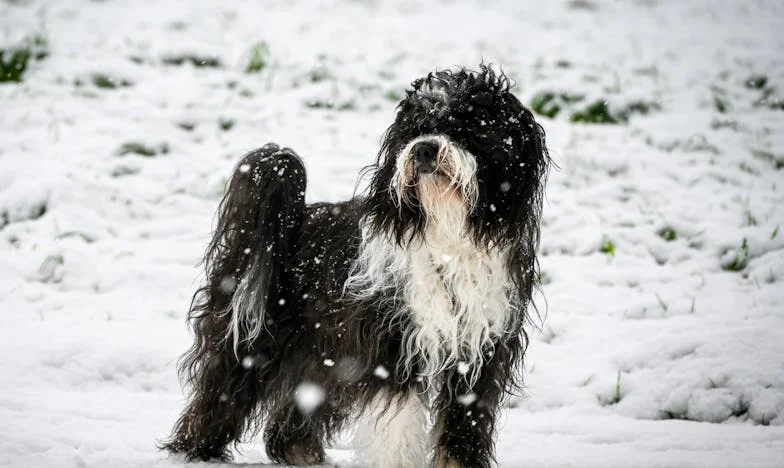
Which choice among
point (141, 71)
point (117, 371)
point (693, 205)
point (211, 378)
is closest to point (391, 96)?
point (141, 71)

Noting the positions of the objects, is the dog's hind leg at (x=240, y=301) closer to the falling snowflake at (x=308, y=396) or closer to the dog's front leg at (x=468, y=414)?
the falling snowflake at (x=308, y=396)

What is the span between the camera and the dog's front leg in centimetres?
301

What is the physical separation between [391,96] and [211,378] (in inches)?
247

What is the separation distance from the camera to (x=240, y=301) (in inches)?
128

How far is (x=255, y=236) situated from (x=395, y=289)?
70cm

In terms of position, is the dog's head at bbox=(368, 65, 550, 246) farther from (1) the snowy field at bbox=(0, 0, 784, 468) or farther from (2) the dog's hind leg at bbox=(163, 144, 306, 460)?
(1) the snowy field at bbox=(0, 0, 784, 468)

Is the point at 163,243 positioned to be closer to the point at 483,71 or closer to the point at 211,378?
the point at 211,378

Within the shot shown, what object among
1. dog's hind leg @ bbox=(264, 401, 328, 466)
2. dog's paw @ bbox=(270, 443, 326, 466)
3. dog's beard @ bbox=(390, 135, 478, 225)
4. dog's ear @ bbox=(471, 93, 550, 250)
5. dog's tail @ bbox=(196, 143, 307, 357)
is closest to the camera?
dog's beard @ bbox=(390, 135, 478, 225)

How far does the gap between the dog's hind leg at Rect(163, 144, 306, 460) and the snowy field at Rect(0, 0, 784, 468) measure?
238 millimetres

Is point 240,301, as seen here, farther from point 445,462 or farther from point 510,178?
point 510,178

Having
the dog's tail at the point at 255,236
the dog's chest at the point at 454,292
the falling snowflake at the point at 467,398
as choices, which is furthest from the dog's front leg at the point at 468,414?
the dog's tail at the point at 255,236

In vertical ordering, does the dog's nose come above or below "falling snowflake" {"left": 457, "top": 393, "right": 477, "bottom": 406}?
above

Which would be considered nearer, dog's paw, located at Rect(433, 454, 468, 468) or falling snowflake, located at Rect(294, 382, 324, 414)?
dog's paw, located at Rect(433, 454, 468, 468)

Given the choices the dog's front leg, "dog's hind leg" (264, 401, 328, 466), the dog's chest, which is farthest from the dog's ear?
"dog's hind leg" (264, 401, 328, 466)
